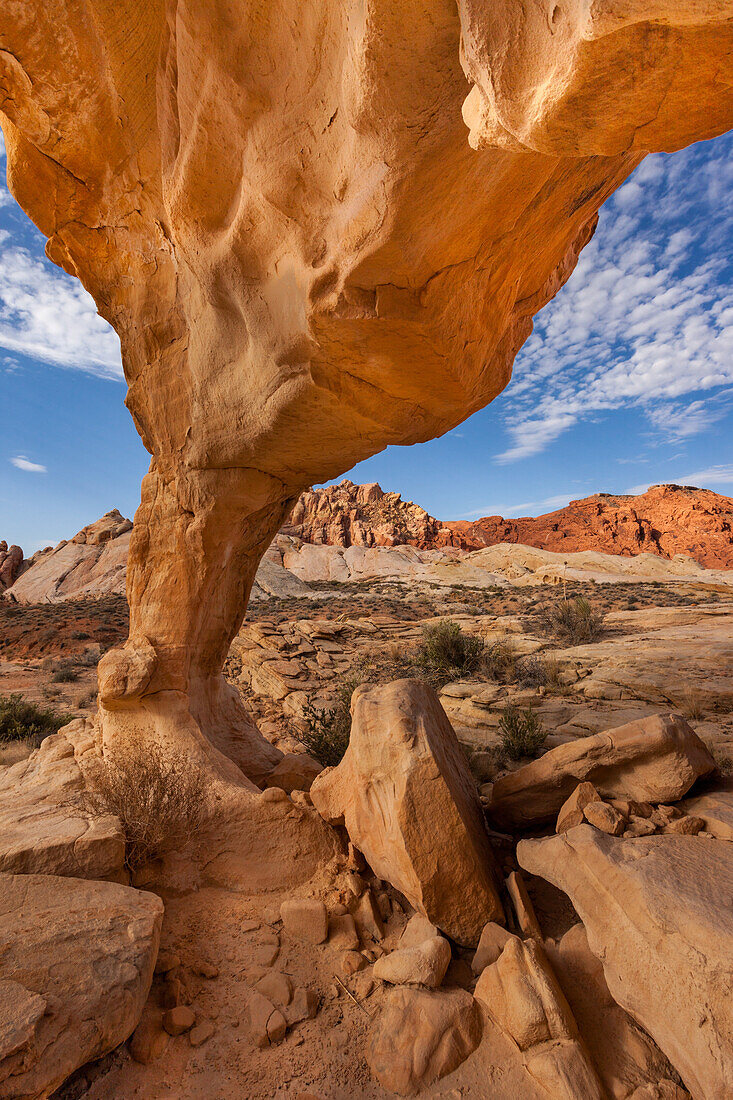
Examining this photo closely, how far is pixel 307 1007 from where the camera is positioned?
2.54 meters

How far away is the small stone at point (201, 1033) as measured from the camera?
237cm

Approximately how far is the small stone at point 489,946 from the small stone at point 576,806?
2.25 ft

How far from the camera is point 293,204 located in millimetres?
2943

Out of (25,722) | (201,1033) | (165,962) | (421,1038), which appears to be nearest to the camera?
(421,1038)

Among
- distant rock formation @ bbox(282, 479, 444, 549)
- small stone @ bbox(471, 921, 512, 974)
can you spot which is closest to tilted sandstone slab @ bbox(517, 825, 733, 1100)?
small stone @ bbox(471, 921, 512, 974)

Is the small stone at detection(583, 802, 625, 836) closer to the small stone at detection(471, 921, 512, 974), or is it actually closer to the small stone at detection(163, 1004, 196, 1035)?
the small stone at detection(471, 921, 512, 974)

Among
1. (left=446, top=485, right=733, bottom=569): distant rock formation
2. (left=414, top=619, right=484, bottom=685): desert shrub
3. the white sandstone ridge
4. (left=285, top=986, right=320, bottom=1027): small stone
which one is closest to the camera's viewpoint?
(left=285, top=986, right=320, bottom=1027): small stone

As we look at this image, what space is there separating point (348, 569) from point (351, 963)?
36172mm

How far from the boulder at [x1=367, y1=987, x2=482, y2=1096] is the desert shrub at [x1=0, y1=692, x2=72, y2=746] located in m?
7.68

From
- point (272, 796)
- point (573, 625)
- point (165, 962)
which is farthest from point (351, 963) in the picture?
point (573, 625)

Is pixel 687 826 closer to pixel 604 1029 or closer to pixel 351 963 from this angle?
pixel 604 1029

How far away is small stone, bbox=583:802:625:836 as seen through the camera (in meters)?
2.79

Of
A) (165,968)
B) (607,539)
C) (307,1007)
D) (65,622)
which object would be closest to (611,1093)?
(307,1007)

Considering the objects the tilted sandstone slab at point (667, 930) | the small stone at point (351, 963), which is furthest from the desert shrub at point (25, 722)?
the tilted sandstone slab at point (667, 930)
